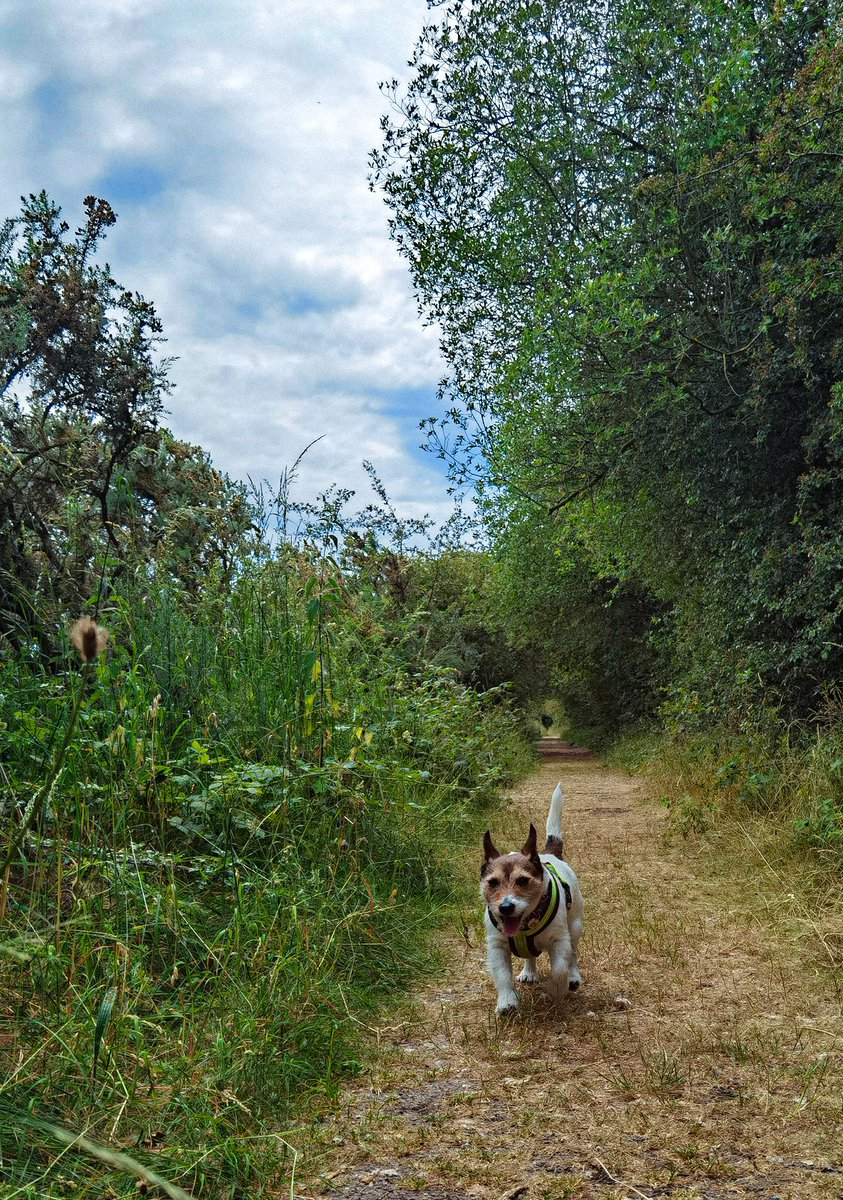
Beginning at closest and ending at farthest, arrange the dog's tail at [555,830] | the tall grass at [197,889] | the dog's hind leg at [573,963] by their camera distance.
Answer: the tall grass at [197,889] → the dog's hind leg at [573,963] → the dog's tail at [555,830]

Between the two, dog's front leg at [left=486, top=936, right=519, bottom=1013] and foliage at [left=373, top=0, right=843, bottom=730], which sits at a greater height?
foliage at [left=373, top=0, right=843, bottom=730]

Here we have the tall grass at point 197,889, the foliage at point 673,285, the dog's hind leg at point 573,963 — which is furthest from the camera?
the foliage at point 673,285

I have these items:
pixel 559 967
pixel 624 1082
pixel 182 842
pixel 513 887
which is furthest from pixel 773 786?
pixel 182 842

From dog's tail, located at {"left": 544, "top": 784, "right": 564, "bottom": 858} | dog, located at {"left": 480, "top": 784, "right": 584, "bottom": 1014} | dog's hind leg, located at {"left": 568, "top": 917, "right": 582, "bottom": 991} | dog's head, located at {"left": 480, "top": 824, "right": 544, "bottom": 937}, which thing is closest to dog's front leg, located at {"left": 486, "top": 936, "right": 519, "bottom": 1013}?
dog, located at {"left": 480, "top": 784, "right": 584, "bottom": 1014}

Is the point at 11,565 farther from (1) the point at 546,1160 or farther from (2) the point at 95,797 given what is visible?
(1) the point at 546,1160

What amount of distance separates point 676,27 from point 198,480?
6557mm

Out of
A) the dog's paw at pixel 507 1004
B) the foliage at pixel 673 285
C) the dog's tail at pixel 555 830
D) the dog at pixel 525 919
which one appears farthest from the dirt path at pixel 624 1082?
the foliage at pixel 673 285

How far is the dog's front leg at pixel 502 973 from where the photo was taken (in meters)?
3.77

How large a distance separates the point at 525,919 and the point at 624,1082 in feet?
2.61

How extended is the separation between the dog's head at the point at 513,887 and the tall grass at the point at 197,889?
0.67 meters

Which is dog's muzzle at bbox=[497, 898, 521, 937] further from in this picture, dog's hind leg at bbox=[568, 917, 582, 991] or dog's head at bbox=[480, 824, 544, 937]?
dog's hind leg at bbox=[568, 917, 582, 991]

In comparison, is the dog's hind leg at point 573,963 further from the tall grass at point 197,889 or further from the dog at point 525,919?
the tall grass at point 197,889

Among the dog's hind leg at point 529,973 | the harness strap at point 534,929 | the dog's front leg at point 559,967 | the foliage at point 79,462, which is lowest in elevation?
the dog's hind leg at point 529,973

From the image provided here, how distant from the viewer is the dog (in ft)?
12.1
